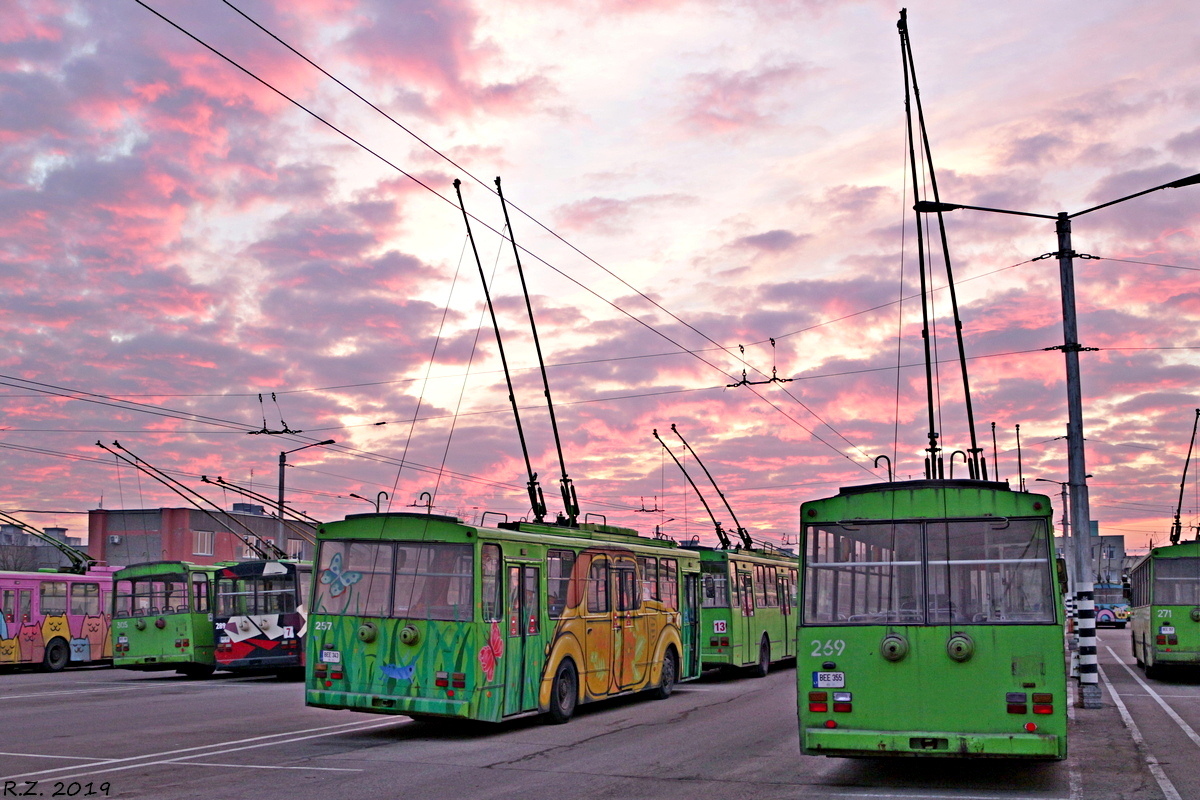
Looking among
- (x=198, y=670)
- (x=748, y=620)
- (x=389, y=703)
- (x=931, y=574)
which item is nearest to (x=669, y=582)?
(x=748, y=620)

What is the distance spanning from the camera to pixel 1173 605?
2541 centimetres

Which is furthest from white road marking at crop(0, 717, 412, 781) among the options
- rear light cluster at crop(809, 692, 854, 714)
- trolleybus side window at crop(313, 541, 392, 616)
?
rear light cluster at crop(809, 692, 854, 714)

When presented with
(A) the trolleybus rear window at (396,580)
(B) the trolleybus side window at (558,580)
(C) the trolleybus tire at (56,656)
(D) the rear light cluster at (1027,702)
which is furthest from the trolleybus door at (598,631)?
(C) the trolleybus tire at (56,656)

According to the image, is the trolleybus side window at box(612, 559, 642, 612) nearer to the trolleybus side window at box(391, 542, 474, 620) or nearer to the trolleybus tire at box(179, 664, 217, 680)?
the trolleybus side window at box(391, 542, 474, 620)

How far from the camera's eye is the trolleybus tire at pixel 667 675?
856 inches

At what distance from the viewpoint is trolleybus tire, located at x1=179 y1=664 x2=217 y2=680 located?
97.9 ft

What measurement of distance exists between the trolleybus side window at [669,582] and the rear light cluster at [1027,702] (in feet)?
35.9

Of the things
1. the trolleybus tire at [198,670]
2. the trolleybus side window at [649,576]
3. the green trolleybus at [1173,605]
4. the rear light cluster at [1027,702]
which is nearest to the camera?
the rear light cluster at [1027,702]

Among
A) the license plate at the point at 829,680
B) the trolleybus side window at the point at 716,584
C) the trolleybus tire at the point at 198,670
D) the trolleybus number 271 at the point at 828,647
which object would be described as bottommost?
the trolleybus tire at the point at 198,670

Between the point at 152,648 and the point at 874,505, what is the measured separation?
73.8ft

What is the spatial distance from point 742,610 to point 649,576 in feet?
23.6

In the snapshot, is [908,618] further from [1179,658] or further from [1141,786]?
[1179,658]

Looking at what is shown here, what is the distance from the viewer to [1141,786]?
11445 mm

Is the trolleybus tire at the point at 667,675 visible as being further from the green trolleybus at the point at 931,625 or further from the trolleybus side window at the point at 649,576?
the green trolleybus at the point at 931,625
